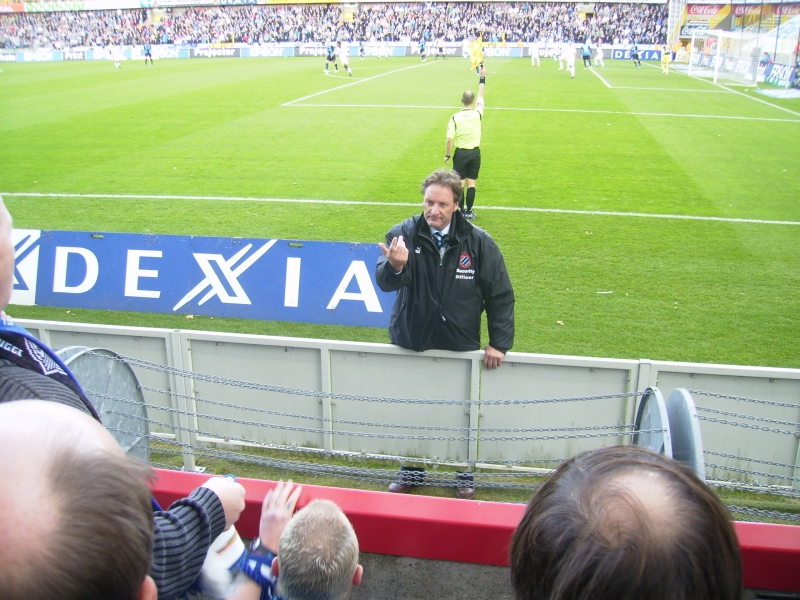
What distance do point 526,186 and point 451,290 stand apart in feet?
29.3

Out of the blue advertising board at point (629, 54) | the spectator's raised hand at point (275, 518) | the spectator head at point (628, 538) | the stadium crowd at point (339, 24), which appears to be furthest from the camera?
the stadium crowd at point (339, 24)

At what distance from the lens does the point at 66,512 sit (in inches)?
33.2

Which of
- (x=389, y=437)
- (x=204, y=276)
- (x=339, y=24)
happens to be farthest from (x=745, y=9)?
(x=389, y=437)

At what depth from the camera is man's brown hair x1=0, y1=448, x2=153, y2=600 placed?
32.2 inches

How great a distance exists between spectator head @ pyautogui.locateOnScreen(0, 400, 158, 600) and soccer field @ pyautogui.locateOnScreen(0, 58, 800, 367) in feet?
19.9

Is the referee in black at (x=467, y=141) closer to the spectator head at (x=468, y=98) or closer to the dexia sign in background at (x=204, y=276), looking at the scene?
the spectator head at (x=468, y=98)

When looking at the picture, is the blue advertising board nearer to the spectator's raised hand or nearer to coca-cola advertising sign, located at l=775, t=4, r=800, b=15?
coca-cola advertising sign, located at l=775, t=4, r=800, b=15

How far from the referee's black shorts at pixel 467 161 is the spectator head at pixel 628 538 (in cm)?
996

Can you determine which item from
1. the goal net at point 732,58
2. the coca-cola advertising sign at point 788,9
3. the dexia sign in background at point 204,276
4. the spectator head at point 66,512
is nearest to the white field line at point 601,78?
the goal net at point 732,58

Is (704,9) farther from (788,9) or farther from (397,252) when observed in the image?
(397,252)

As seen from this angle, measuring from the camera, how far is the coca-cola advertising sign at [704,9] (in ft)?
149

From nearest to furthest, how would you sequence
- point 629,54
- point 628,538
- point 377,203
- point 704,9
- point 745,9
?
1. point 628,538
2. point 377,203
3. point 745,9
4. point 704,9
5. point 629,54

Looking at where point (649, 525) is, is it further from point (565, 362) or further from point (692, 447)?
point (565, 362)

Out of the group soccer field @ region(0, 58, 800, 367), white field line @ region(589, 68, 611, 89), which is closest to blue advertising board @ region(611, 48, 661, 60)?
white field line @ region(589, 68, 611, 89)
